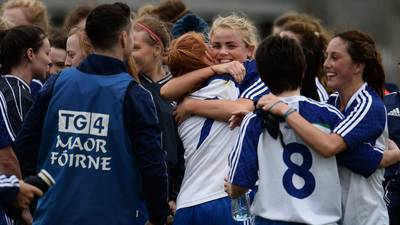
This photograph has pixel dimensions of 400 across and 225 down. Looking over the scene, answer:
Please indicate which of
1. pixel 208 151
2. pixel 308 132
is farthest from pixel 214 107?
pixel 308 132

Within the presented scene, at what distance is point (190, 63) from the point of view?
26.7 feet

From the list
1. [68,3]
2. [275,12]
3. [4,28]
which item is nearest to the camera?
[4,28]

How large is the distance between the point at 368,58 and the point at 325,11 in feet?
89.9

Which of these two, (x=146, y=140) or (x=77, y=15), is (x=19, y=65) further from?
(x=77, y=15)

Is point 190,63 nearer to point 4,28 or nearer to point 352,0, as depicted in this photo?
point 4,28

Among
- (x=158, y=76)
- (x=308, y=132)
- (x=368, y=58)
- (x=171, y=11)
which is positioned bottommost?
(x=171, y=11)

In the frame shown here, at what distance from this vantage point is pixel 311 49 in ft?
31.3

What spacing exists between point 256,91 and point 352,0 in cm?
2865

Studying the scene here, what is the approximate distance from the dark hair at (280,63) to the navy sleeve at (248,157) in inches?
9.1

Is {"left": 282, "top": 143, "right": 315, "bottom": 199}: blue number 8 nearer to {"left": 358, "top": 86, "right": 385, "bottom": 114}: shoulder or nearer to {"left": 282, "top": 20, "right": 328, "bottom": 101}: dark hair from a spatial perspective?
{"left": 358, "top": 86, "right": 385, "bottom": 114}: shoulder

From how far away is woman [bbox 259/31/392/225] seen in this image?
6.88 meters

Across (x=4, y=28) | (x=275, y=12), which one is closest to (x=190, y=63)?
(x=4, y=28)

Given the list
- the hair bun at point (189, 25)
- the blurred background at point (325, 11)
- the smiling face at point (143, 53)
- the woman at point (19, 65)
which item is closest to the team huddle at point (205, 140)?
the woman at point (19, 65)

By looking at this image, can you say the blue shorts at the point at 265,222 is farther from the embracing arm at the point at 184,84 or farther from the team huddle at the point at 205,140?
the embracing arm at the point at 184,84
